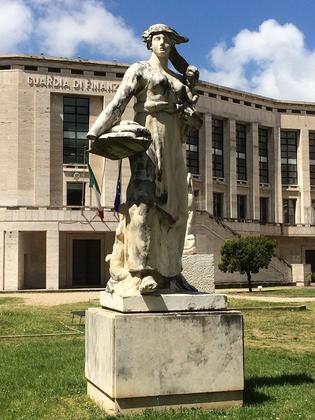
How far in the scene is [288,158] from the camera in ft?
198

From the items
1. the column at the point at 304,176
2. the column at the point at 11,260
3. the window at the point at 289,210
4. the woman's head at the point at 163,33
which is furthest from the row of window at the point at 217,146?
the woman's head at the point at 163,33

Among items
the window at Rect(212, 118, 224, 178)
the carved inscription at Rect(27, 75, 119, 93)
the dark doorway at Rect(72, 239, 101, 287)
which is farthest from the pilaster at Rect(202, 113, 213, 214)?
the dark doorway at Rect(72, 239, 101, 287)

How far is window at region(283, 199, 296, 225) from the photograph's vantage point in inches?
2346

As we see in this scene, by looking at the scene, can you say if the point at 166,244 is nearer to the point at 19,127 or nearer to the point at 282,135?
the point at 19,127

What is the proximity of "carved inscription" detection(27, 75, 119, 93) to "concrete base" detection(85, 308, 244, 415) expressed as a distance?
40.4 m

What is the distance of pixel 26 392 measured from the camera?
7.27 m

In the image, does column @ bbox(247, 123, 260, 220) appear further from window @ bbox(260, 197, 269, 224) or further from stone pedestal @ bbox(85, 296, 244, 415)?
stone pedestal @ bbox(85, 296, 244, 415)

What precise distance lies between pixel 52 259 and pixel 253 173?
2285 centimetres

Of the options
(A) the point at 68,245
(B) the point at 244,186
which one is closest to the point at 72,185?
(A) the point at 68,245

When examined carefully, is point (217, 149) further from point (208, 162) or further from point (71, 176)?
point (71, 176)

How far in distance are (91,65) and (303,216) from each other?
26055 mm

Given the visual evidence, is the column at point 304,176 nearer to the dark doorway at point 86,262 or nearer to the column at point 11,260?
the dark doorway at point 86,262

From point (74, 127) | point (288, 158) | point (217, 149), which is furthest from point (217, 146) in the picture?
point (74, 127)

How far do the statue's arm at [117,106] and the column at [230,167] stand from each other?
48.5 metres
